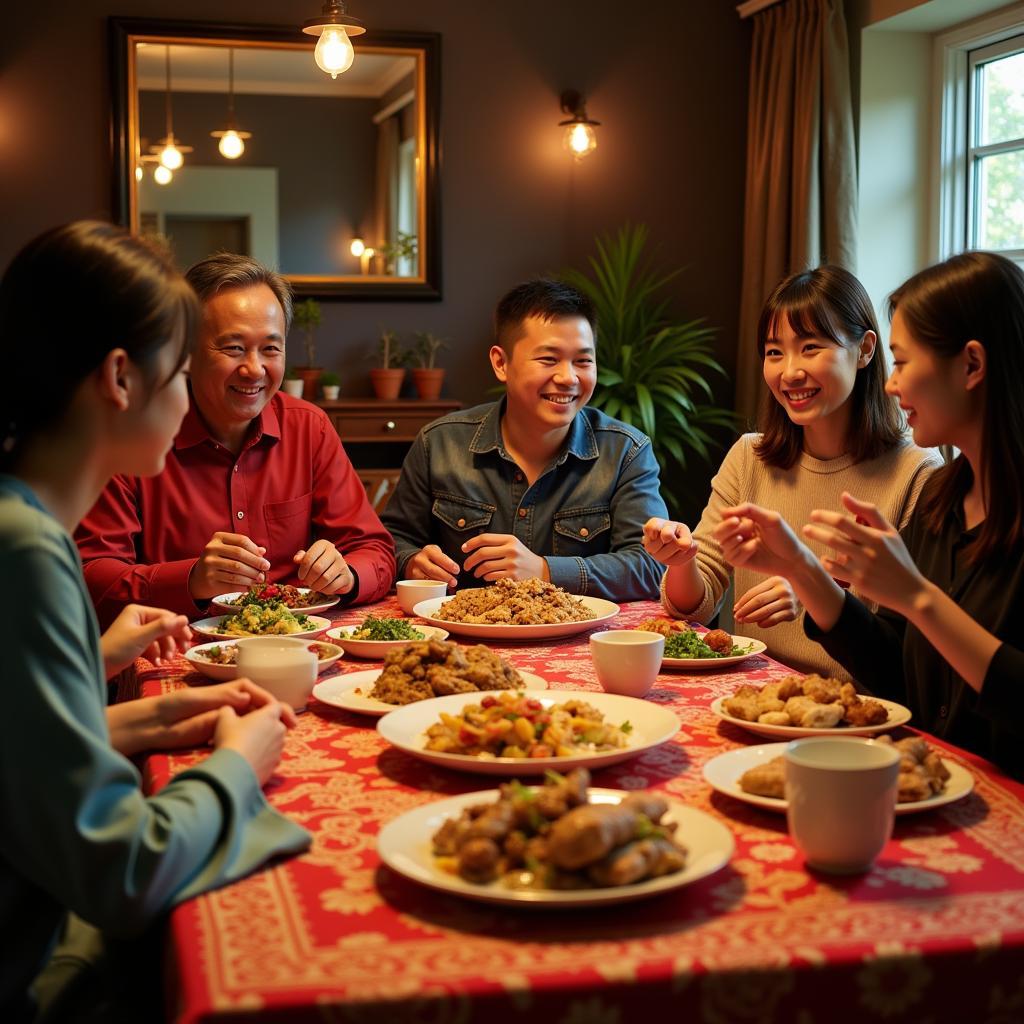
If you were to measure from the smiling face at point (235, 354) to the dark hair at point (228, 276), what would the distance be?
0.01 metres

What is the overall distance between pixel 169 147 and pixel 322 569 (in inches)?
131

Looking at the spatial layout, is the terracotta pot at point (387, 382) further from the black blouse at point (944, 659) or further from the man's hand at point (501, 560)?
the black blouse at point (944, 659)

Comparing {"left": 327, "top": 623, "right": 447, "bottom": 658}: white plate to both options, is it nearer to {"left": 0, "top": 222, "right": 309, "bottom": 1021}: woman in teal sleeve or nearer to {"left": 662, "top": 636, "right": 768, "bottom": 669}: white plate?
{"left": 662, "top": 636, "right": 768, "bottom": 669}: white plate

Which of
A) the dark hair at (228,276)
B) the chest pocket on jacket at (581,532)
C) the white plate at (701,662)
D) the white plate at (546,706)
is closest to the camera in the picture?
the white plate at (546,706)

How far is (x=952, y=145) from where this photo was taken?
4.72m

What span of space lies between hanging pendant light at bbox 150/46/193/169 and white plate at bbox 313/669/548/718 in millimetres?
3779

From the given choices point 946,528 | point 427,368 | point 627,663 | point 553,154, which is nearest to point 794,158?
point 553,154

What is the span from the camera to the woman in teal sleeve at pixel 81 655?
41.6 inches

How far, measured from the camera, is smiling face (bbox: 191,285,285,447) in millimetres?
2535

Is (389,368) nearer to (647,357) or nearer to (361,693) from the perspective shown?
(647,357)

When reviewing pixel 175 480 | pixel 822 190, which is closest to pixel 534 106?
pixel 822 190

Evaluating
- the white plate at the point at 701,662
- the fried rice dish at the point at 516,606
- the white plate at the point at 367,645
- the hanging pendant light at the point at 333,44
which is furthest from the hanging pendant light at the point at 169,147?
the white plate at the point at 701,662

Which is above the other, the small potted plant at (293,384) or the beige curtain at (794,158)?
the beige curtain at (794,158)

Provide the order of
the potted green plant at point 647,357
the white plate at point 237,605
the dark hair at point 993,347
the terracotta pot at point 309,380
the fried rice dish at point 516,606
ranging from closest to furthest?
the dark hair at point 993,347, the fried rice dish at point 516,606, the white plate at point 237,605, the potted green plant at point 647,357, the terracotta pot at point 309,380
